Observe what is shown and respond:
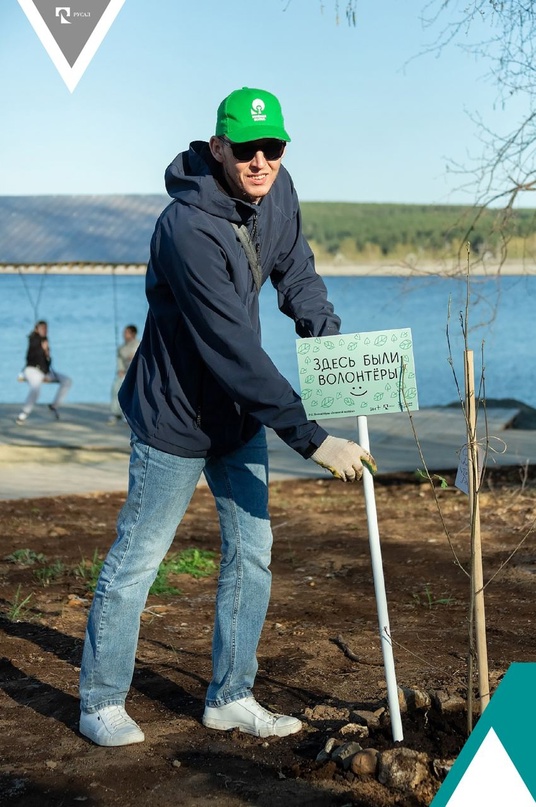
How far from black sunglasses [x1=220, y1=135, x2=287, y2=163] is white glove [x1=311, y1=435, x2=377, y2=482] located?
895mm

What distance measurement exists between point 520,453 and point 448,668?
280 inches

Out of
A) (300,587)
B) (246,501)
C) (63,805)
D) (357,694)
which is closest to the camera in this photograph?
(63,805)

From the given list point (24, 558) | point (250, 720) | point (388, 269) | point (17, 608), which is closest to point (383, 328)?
point (388, 269)

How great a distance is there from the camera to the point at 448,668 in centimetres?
442

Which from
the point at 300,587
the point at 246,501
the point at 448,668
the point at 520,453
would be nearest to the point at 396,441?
the point at 520,453

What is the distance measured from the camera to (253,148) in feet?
11.2

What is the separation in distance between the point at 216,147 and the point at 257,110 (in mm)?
195

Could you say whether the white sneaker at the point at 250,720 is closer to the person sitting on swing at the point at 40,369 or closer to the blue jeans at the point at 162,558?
the blue jeans at the point at 162,558

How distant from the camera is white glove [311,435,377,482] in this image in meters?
3.30

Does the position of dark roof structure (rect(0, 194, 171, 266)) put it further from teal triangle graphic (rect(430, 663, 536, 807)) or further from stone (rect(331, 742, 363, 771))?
teal triangle graphic (rect(430, 663, 536, 807))

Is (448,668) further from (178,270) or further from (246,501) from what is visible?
(178,270)

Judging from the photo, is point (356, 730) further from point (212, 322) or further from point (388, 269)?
point (388, 269)

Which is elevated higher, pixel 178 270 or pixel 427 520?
pixel 178 270

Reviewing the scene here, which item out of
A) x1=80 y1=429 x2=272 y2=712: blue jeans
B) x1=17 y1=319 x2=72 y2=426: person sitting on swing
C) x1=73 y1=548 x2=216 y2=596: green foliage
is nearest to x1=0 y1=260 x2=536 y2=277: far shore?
x1=17 y1=319 x2=72 y2=426: person sitting on swing
